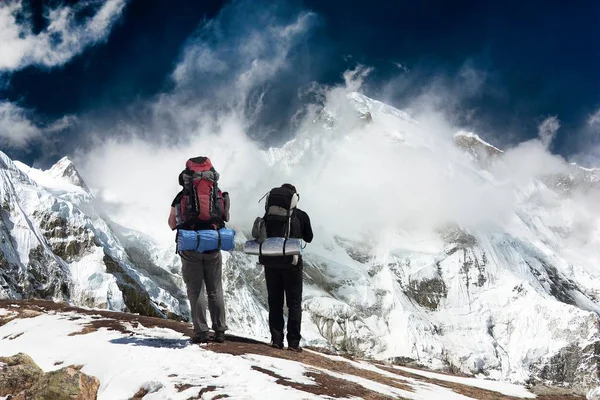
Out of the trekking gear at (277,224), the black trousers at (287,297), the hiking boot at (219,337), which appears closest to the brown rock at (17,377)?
the hiking boot at (219,337)

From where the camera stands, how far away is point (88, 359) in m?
12.5

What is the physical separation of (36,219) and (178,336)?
675 feet

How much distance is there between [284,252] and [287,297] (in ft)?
4.79

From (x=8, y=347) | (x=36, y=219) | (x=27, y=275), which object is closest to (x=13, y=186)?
(x=36, y=219)

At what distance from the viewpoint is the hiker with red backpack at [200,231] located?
13.0 metres

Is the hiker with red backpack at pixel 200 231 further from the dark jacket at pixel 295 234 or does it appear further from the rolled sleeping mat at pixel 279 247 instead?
the dark jacket at pixel 295 234

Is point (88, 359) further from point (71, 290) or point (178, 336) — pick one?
point (71, 290)

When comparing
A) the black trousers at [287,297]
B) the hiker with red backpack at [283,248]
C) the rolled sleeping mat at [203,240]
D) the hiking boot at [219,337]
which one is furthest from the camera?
the black trousers at [287,297]

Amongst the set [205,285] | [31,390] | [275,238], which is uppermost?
[275,238]

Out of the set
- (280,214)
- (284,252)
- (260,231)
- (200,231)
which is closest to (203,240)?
(200,231)

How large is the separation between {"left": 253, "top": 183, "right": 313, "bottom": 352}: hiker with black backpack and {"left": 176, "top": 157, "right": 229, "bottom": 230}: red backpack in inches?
49.0

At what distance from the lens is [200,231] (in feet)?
42.5

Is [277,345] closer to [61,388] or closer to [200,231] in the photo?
[200,231]

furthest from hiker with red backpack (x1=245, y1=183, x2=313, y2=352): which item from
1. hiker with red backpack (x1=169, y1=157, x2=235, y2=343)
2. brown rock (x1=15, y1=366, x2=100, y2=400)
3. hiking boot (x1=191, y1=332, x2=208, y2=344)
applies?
brown rock (x1=15, y1=366, x2=100, y2=400)
